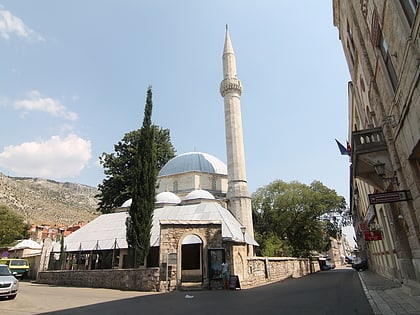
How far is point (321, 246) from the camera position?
3444cm

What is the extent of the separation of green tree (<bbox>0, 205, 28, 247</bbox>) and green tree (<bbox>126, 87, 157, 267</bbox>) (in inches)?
1388

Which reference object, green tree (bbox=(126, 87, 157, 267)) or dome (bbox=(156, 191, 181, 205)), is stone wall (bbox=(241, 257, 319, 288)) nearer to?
green tree (bbox=(126, 87, 157, 267))

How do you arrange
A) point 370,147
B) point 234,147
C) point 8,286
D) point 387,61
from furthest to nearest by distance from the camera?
point 234,147 < point 8,286 < point 370,147 < point 387,61

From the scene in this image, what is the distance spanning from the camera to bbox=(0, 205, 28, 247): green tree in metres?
42.8

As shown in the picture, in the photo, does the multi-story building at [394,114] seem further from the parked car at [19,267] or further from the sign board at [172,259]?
the parked car at [19,267]

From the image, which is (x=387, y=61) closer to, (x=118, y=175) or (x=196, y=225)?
(x=196, y=225)

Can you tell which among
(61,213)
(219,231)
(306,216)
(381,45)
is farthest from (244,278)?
(61,213)

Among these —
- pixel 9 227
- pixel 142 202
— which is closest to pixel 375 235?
pixel 142 202

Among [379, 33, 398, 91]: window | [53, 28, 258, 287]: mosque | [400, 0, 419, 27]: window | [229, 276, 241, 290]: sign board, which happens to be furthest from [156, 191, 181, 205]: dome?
[400, 0, 419, 27]: window

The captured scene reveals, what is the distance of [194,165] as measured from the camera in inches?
1387

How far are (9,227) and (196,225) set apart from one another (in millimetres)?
40693

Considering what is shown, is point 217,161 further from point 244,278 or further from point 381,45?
point 381,45

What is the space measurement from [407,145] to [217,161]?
3189cm

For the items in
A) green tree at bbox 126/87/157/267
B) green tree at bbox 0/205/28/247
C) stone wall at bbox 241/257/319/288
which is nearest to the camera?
green tree at bbox 126/87/157/267
